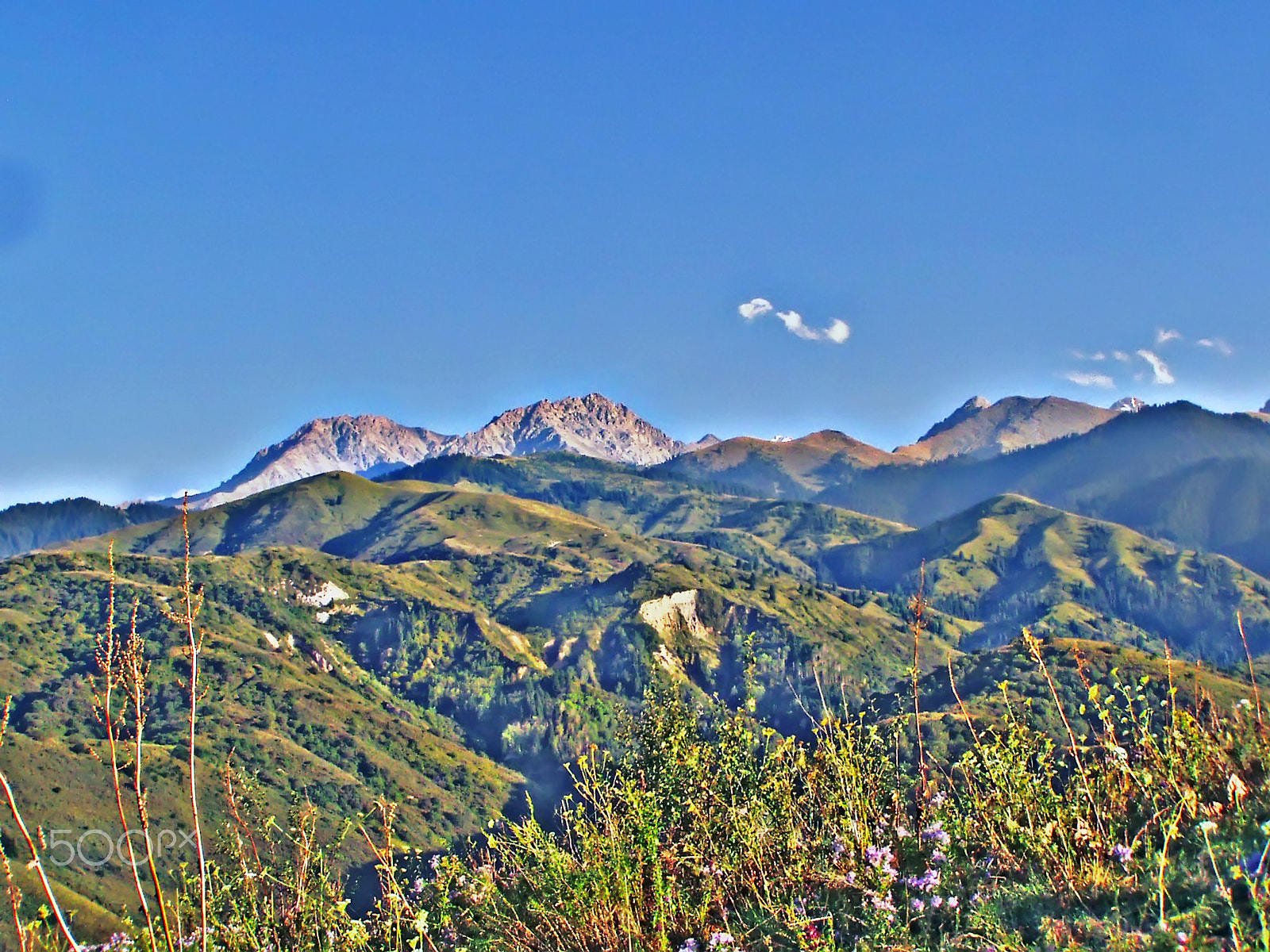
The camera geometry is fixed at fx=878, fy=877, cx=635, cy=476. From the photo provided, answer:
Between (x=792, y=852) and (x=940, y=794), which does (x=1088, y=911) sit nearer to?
(x=792, y=852)

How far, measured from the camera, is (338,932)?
623 centimetres

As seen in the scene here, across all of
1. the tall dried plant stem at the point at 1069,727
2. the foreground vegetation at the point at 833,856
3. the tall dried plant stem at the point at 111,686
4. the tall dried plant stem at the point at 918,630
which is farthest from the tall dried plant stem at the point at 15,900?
the tall dried plant stem at the point at 1069,727

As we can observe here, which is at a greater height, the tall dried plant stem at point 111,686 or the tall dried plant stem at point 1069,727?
the tall dried plant stem at point 111,686

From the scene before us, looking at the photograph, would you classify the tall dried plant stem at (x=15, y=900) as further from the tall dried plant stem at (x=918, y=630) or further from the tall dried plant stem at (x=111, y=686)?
the tall dried plant stem at (x=918, y=630)

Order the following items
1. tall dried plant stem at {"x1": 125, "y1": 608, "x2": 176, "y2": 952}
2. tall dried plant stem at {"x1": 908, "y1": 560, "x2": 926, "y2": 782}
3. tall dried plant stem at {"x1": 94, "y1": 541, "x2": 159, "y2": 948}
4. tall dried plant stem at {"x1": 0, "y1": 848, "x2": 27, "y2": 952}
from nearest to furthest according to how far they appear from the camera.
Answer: tall dried plant stem at {"x1": 125, "y1": 608, "x2": 176, "y2": 952} < tall dried plant stem at {"x1": 0, "y1": 848, "x2": 27, "y2": 952} < tall dried plant stem at {"x1": 94, "y1": 541, "x2": 159, "y2": 948} < tall dried plant stem at {"x1": 908, "y1": 560, "x2": 926, "y2": 782}

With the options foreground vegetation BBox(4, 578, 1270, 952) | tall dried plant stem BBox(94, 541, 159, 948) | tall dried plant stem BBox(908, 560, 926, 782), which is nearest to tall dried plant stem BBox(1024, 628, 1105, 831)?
foreground vegetation BBox(4, 578, 1270, 952)

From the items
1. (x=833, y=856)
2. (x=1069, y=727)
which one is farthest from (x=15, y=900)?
(x=1069, y=727)

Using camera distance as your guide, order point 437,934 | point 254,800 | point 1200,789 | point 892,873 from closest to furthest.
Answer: point 892,873 → point 1200,789 → point 437,934 → point 254,800

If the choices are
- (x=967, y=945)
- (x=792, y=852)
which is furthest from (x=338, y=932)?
(x=967, y=945)

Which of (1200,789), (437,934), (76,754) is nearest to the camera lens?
(1200,789)

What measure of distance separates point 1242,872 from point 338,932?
220 inches

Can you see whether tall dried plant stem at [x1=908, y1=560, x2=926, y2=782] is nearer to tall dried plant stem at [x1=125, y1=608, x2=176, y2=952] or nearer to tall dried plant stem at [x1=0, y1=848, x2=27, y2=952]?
tall dried plant stem at [x1=125, y1=608, x2=176, y2=952]

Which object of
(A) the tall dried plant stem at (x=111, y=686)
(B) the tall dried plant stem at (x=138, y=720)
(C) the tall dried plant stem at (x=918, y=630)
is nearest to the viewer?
(B) the tall dried plant stem at (x=138, y=720)

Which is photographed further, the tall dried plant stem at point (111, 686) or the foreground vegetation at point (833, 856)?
the foreground vegetation at point (833, 856)
